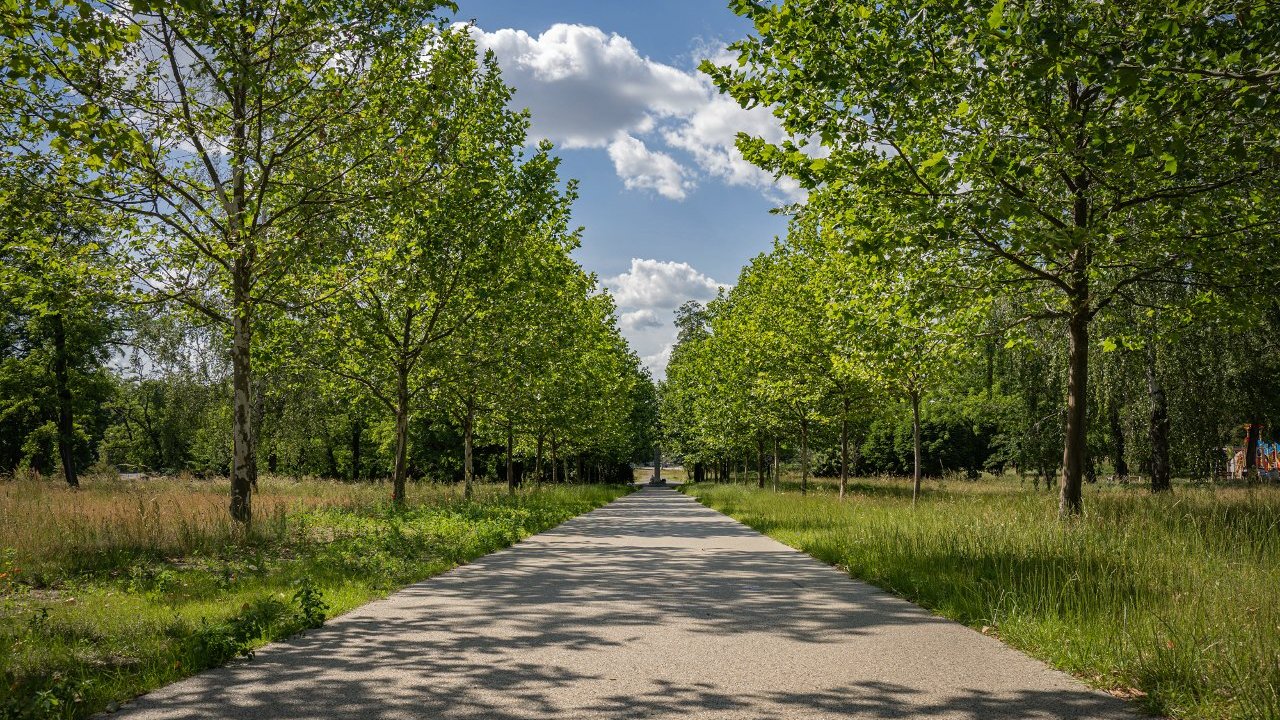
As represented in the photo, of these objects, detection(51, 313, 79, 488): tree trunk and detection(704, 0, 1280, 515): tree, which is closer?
detection(704, 0, 1280, 515): tree

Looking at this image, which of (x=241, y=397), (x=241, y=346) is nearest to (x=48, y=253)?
(x=241, y=346)

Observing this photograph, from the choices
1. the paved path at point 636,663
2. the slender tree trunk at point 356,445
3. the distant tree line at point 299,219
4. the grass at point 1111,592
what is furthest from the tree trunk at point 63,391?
the grass at point 1111,592

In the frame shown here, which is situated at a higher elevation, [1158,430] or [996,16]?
[996,16]

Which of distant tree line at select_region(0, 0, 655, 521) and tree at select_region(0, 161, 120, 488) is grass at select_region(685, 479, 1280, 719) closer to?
distant tree line at select_region(0, 0, 655, 521)

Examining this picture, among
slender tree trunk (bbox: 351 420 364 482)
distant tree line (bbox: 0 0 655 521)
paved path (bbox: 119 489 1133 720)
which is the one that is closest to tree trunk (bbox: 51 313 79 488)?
distant tree line (bbox: 0 0 655 521)

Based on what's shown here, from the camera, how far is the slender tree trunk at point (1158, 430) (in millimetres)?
17500

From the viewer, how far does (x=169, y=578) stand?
7.62m

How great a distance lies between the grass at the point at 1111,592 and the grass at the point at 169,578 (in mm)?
5434

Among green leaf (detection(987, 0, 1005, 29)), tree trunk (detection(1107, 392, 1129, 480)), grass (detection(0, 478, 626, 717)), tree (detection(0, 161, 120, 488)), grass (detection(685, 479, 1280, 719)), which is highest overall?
green leaf (detection(987, 0, 1005, 29))

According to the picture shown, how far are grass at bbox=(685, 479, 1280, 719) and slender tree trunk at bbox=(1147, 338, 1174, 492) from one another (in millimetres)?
6654

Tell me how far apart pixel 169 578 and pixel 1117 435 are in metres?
28.9

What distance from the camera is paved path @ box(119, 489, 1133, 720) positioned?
3.98 m

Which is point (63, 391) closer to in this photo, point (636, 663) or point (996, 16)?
point (636, 663)

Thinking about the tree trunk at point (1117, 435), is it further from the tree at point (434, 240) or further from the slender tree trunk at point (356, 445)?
the slender tree trunk at point (356, 445)
